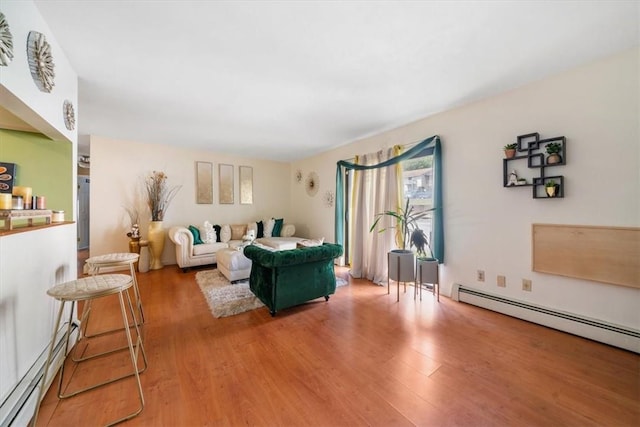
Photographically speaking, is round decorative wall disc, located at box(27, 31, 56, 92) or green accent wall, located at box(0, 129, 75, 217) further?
green accent wall, located at box(0, 129, 75, 217)

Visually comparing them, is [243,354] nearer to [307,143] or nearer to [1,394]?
[1,394]

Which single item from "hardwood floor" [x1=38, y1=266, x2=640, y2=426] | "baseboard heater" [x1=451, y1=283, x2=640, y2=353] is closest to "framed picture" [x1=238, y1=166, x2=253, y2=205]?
"hardwood floor" [x1=38, y1=266, x2=640, y2=426]

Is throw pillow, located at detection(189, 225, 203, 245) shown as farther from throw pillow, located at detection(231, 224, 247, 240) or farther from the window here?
the window

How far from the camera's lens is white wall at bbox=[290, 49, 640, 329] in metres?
1.81

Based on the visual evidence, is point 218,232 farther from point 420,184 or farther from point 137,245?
point 420,184

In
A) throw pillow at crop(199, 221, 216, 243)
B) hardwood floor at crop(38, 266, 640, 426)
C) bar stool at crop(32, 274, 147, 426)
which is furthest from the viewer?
throw pillow at crop(199, 221, 216, 243)

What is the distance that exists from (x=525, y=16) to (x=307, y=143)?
3.27 metres

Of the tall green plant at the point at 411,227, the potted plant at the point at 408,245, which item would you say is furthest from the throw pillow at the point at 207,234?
the potted plant at the point at 408,245

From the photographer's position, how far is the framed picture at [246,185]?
537 cm

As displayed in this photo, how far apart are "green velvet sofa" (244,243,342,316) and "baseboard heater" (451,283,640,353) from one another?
1.58 m

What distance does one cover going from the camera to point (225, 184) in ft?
16.9

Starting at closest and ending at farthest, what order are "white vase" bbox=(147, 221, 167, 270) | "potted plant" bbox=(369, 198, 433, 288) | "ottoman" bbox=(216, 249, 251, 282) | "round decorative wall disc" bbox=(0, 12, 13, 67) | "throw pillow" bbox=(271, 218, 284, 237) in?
"round decorative wall disc" bbox=(0, 12, 13, 67) < "potted plant" bbox=(369, 198, 433, 288) < "ottoman" bbox=(216, 249, 251, 282) < "white vase" bbox=(147, 221, 167, 270) < "throw pillow" bbox=(271, 218, 284, 237)

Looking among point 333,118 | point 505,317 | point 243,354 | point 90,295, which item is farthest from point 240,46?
point 505,317

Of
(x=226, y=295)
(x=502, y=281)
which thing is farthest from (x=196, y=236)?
(x=502, y=281)
